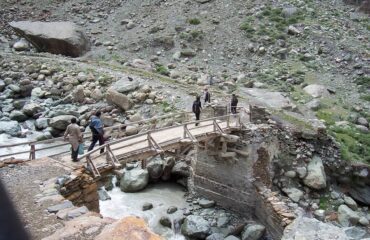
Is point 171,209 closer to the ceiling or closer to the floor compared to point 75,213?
closer to the floor

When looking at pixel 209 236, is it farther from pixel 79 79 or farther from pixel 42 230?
pixel 79 79

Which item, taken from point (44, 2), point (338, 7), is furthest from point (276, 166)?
point (44, 2)

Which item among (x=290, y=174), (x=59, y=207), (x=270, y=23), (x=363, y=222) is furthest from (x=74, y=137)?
(x=270, y=23)

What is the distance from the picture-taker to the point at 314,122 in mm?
20188

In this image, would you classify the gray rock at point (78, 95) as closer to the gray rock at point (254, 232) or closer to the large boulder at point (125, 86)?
the large boulder at point (125, 86)

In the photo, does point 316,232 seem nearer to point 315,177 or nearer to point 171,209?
point 171,209

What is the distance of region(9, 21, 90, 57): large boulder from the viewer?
34156 millimetres

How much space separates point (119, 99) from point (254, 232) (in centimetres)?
1140

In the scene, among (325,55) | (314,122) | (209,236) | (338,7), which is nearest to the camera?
(209,236)

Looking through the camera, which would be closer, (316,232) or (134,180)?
(316,232)

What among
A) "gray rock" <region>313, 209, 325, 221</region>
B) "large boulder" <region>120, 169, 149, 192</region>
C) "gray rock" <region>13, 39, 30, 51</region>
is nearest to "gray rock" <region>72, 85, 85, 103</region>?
"large boulder" <region>120, 169, 149, 192</region>

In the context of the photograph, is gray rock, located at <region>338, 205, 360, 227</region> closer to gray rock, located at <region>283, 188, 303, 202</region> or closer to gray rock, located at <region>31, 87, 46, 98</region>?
gray rock, located at <region>283, 188, 303, 202</region>

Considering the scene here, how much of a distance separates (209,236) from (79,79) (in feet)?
51.2

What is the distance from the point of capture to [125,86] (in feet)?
83.3
